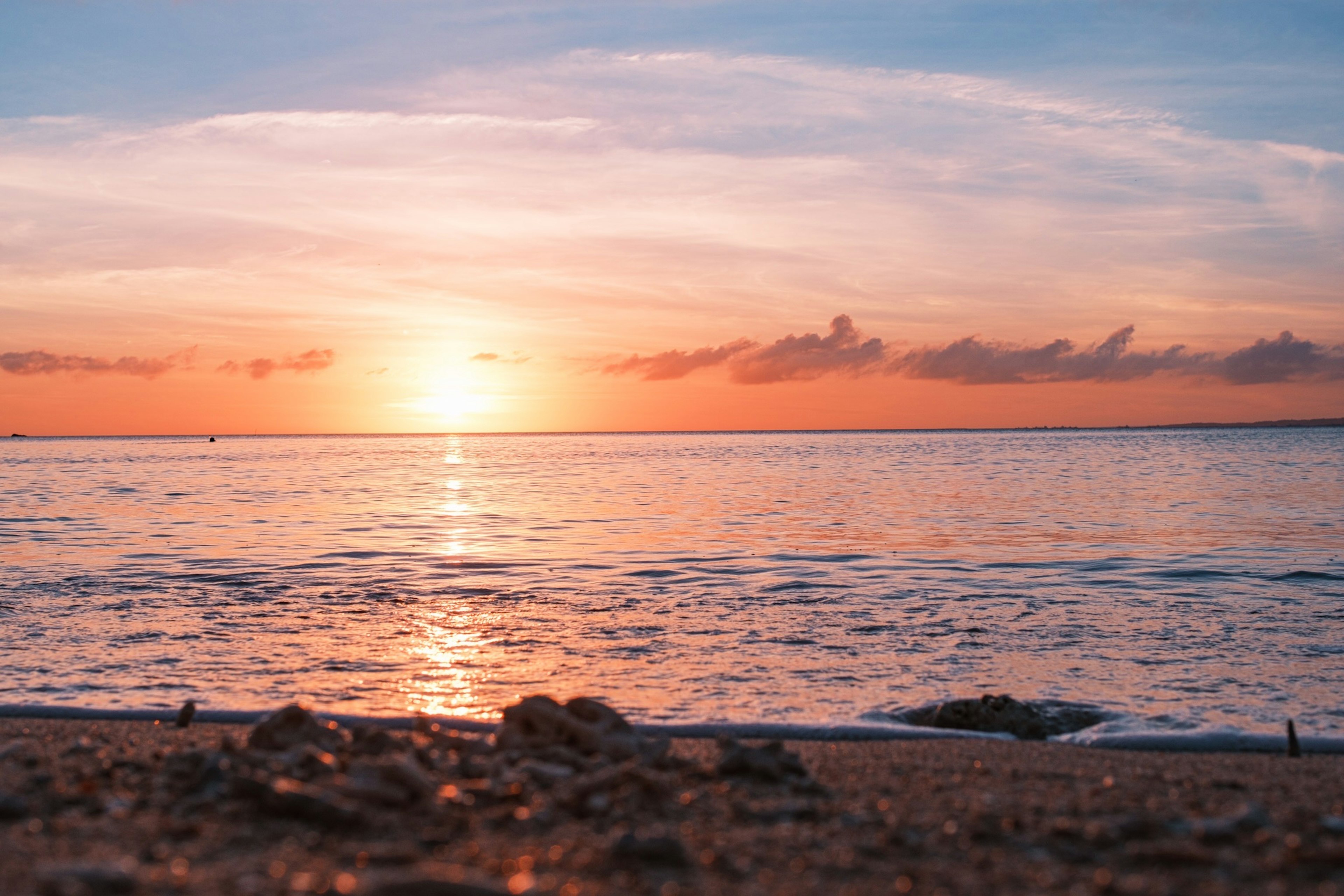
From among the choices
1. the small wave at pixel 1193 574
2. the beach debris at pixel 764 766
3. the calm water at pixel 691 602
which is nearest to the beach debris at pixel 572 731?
the beach debris at pixel 764 766

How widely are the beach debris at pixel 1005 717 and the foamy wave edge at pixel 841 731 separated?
10 cm

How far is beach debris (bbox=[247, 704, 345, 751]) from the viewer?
5785 millimetres

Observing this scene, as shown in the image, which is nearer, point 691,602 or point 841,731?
point 841,731

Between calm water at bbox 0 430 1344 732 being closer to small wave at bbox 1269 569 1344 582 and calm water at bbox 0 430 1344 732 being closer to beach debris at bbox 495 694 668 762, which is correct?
small wave at bbox 1269 569 1344 582

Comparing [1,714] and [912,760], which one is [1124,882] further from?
[1,714]

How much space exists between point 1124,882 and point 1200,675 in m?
5.88

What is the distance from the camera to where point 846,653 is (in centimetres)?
994

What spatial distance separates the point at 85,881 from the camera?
365 cm

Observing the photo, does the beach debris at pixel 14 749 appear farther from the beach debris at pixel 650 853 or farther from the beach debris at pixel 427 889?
the beach debris at pixel 650 853

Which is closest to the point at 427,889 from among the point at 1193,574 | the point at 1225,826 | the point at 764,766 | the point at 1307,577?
the point at 764,766

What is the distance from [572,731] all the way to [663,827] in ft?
4.91

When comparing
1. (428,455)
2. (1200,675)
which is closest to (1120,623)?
(1200,675)

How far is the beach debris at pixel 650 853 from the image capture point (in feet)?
13.5

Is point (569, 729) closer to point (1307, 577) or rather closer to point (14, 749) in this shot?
point (14, 749)
